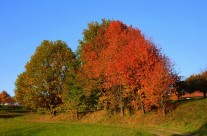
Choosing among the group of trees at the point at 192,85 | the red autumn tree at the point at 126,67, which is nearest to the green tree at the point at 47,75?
the red autumn tree at the point at 126,67

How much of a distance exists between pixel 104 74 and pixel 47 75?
22.4 metres

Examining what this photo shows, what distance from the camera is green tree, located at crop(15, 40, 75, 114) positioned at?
238ft

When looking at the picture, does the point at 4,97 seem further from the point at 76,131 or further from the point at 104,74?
the point at 76,131

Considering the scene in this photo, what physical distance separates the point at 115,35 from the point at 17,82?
40422mm

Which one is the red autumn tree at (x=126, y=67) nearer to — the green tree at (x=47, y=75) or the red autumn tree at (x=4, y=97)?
the green tree at (x=47, y=75)

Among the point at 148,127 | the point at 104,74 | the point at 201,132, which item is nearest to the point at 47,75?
the point at 104,74

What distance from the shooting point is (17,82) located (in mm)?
84750

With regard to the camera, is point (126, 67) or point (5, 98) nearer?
point (126, 67)

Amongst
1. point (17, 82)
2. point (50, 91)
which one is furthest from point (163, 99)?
point (17, 82)

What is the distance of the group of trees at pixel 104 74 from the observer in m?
45.8

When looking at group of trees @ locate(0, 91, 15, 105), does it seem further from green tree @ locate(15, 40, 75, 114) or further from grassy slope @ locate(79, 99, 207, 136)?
grassy slope @ locate(79, 99, 207, 136)

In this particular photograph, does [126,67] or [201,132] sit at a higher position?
[126,67]

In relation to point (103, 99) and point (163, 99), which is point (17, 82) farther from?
point (163, 99)

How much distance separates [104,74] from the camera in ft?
175
